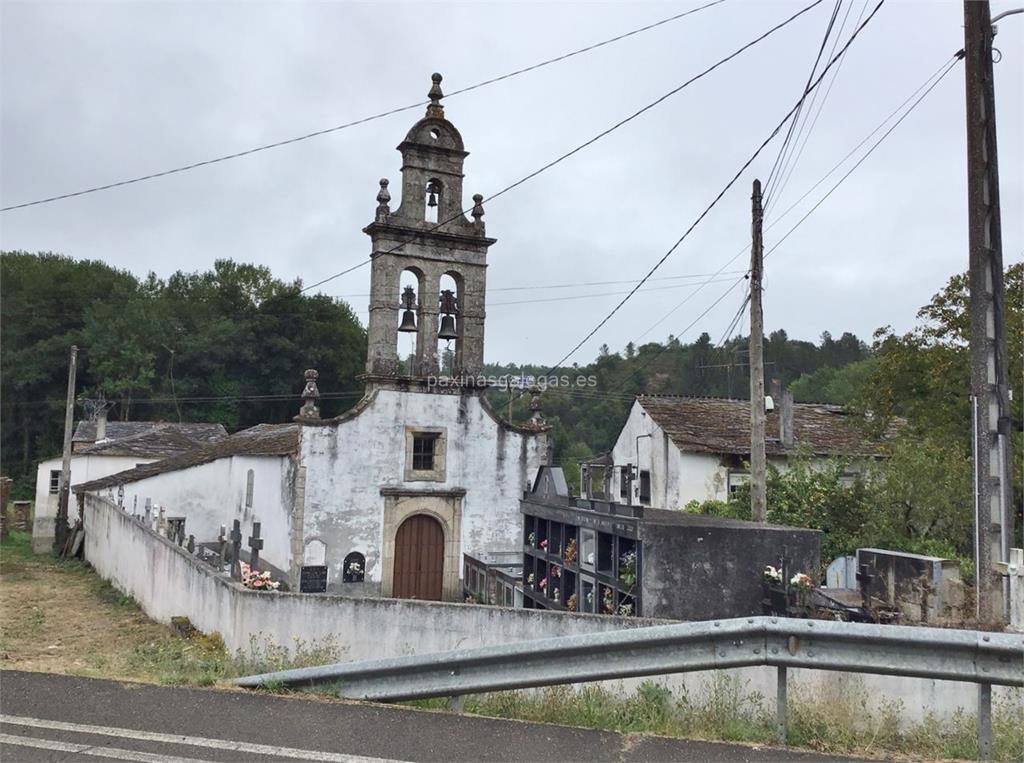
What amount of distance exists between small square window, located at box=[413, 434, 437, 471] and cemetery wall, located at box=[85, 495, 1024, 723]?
5.84m

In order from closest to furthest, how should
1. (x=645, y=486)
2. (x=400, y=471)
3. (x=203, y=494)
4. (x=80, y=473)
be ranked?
1. (x=400, y=471)
2. (x=203, y=494)
3. (x=645, y=486)
4. (x=80, y=473)

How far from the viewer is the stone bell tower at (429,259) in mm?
17469

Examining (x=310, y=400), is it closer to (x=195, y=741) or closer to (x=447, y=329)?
(x=447, y=329)

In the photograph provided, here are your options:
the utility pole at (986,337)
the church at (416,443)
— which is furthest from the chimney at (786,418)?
the utility pole at (986,337)

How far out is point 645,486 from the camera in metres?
25.5

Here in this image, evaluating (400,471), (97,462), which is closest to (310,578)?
(400,471)

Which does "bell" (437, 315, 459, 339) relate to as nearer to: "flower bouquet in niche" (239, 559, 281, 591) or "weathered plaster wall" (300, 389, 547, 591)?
"weathered plaster wall" (300, 389, 547, 591)

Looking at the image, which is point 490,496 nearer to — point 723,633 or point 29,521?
point 723,633

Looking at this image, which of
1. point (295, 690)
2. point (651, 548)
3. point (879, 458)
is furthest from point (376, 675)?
point (879, 458)

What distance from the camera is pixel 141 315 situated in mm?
55500

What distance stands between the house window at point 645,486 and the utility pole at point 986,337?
1730cm

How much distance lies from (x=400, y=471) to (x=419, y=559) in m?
2.10

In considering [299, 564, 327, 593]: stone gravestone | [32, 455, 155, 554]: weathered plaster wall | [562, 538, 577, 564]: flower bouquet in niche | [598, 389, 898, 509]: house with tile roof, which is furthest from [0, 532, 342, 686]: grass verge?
[598, 389, 898, 509]: house with tile roof

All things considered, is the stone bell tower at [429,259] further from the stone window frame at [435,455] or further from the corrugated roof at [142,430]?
the corrugated roof at [142,430]
